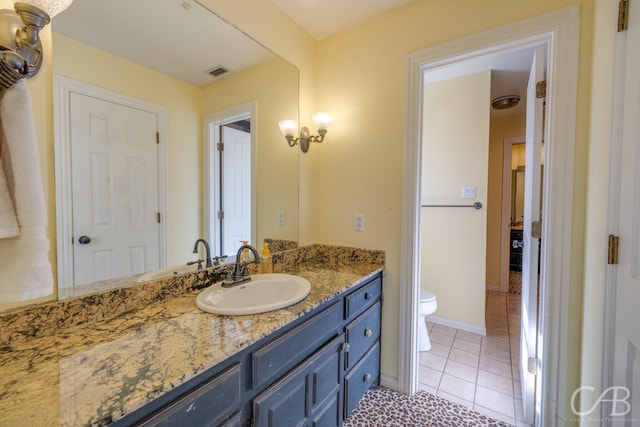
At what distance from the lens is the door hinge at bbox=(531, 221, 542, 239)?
1417mm

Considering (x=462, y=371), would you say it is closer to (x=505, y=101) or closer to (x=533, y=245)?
(x=533, y=245)

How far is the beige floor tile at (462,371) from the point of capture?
6.15ft

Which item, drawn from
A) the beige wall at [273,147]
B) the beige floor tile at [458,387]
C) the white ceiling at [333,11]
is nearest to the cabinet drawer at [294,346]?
the beige wall at [273,147]

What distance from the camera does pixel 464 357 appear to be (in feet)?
6.95

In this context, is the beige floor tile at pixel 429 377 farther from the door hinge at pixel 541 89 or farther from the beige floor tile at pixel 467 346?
the door hinge at pixel 541 89

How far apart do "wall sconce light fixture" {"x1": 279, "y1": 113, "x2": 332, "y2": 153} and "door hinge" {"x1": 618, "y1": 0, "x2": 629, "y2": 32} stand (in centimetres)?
131

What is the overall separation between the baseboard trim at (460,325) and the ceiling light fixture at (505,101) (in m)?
2.49

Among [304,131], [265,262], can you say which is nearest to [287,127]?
[304,131]

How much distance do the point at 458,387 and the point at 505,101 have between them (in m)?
3.01

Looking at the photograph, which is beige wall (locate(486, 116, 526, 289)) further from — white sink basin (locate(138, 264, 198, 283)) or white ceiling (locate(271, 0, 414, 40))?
white sink basin (locate(138, 264, 198, 283))

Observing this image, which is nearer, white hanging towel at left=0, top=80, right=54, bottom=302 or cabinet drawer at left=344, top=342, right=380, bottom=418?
white hanging towel at left=0, top=80, right=54, bottom=302

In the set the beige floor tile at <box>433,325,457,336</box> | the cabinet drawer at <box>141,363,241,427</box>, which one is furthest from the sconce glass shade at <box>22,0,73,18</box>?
the beige floor tile at <box>433,325,457,336</box>

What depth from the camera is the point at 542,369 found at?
129cm

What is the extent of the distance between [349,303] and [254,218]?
0.79 m
